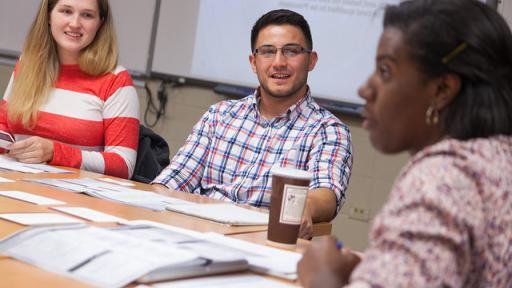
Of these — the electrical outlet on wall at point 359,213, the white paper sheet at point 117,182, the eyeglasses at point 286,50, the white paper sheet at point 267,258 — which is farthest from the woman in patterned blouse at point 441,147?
the electrical outlet on wall at point 359,213

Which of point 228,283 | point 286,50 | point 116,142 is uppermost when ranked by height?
point 286,50

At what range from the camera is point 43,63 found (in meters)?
2.61

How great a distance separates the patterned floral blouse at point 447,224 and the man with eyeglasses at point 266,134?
4.32 feet

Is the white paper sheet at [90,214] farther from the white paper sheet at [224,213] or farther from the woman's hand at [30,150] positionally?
the woman's hand at [30,150]

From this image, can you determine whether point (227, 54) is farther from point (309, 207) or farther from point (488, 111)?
point (488, 111)

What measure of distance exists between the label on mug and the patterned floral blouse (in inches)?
21.0

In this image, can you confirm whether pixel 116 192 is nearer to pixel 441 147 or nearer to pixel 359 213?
pixel 441 147

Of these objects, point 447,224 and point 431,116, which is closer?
point 447,224

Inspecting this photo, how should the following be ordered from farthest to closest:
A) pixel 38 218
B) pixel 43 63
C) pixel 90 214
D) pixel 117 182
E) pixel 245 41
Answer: pixel 245 41 < pixel 43 63 < pixel 117 182 < pixel 90 214 < pixel 38 218

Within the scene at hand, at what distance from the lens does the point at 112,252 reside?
1.00 meters

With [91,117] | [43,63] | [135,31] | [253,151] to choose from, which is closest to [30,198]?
[253,151]

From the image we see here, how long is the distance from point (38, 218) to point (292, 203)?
0.49m

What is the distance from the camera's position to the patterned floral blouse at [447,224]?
73 cm

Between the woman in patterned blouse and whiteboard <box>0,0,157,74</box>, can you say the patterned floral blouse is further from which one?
whiteboard <box>0,0,157,74</box>
